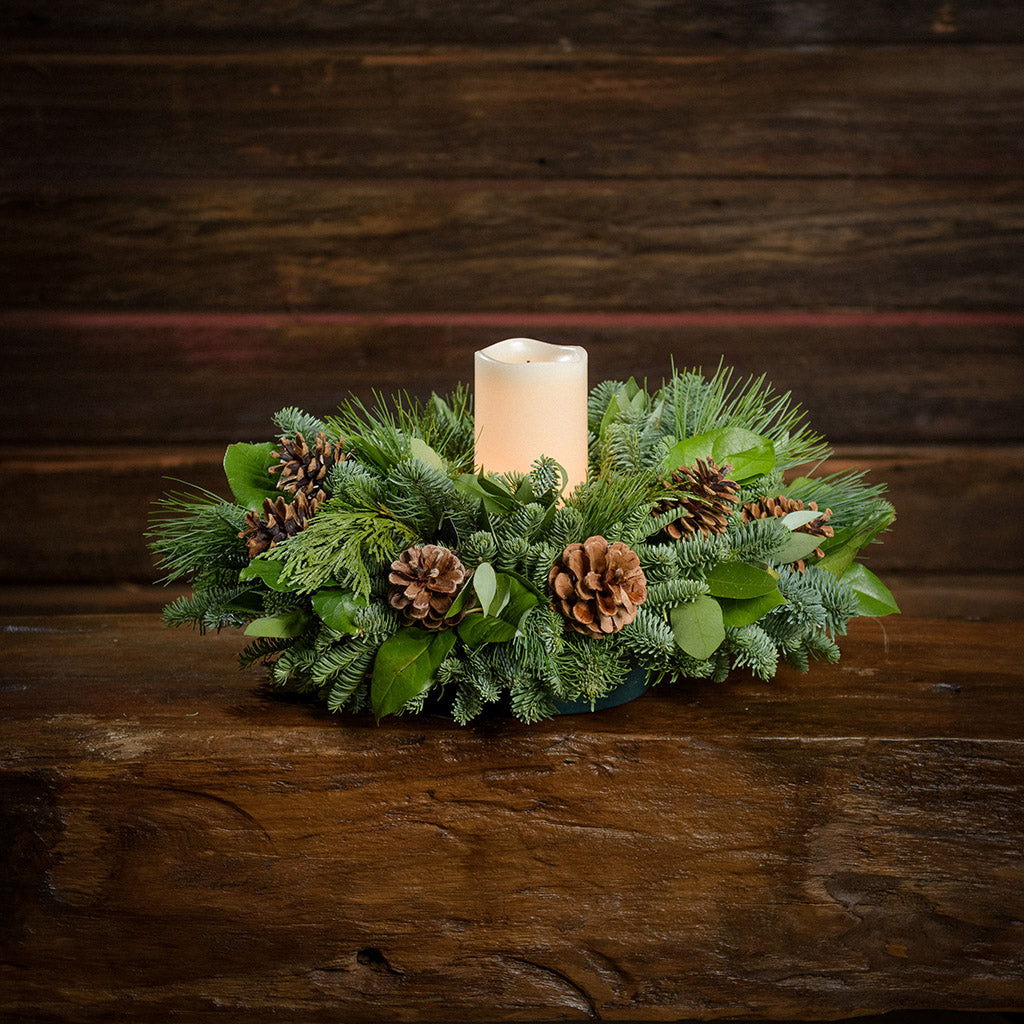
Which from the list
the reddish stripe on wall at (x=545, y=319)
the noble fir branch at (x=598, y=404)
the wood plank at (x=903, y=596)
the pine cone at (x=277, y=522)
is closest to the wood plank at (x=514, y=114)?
the reddish stripe on wall at (x=545, y=319)

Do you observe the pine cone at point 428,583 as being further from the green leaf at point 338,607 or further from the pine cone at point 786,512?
the pine cone at point 786,512

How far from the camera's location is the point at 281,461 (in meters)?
0.66

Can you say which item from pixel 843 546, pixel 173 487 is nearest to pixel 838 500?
pixel 843 546

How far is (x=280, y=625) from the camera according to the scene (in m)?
0.62

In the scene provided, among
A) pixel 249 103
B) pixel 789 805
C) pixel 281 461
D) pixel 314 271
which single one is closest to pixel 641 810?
pixel 789 805

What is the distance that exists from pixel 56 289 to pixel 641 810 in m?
1.27

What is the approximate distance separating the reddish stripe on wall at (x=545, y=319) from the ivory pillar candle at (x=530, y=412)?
862 mm

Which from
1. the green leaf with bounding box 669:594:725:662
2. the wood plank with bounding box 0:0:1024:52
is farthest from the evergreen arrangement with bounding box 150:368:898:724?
the wood plank with bounding box 0:0:1024:52

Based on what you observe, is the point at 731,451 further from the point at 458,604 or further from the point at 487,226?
the point at 487,226

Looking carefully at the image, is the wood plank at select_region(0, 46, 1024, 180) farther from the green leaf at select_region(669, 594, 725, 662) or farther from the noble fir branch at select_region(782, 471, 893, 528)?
the green leaf at select_region(669, 594, 725, 662)

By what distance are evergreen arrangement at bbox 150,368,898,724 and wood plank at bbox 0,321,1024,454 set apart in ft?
2.76

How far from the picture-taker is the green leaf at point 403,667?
0.60 m

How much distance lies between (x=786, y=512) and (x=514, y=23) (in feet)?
3.53

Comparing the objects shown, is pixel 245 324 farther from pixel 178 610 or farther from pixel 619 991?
pixel 619 991
